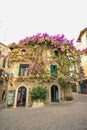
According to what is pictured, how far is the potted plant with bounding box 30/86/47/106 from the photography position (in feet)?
39.2

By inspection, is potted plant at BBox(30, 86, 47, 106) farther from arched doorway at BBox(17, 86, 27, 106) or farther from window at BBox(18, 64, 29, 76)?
window at BBox(18, 64, 29, 76)

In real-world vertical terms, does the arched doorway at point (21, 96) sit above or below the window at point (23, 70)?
below

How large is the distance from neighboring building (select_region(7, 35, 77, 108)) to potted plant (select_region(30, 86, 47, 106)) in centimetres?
74

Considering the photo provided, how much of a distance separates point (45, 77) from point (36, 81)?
1.26 meters

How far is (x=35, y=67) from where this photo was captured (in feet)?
43.5

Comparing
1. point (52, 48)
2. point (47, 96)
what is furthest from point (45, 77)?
point (52, 48)

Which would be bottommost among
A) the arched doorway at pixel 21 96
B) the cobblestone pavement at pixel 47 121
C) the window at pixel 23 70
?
the cobblestone pavement at pixel 47 121

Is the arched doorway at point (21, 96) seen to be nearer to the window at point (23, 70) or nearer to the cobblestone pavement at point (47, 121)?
the window at point (23, 70)

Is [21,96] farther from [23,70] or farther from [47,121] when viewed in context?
[47,121]

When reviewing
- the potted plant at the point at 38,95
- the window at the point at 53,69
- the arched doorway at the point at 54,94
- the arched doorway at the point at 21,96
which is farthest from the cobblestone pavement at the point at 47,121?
the window at the point at 53,69

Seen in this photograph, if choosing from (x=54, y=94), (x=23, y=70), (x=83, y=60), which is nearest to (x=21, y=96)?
(x=23, y=70)

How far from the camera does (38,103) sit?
11906mm

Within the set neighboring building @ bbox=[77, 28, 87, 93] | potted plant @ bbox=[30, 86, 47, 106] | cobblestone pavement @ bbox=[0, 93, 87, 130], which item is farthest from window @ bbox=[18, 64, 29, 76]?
neighboring building @ bbox=[77, 28, 87, 93]

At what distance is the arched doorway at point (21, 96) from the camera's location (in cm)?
1295
